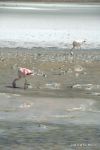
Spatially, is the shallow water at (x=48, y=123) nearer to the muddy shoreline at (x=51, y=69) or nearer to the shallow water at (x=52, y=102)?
the shallow water at (x=52, y=102)

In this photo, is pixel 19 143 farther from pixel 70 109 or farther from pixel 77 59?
pixel 77 59

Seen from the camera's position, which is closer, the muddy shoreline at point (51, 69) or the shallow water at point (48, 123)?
the shallow water at point (48, 123)

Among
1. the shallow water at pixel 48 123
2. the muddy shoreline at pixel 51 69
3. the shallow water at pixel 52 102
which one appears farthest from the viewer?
the muddy shoreline at pixel 51 69

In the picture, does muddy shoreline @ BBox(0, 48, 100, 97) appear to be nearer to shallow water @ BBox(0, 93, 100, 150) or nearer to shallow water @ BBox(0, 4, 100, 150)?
shallow water @ BBox(0, 4, 100, 150)

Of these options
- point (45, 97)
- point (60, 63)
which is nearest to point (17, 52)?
point (60, 63)

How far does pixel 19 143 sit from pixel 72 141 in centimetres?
72

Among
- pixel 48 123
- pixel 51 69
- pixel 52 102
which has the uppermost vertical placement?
pixel 48 123

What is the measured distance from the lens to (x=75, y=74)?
1620cm

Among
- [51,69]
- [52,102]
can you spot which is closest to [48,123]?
[52,102]

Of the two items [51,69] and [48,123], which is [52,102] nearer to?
[48,123]

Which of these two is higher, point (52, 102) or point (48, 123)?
point (48, 123)

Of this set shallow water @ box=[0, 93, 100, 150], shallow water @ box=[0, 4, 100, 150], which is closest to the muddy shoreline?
shallow water @ box=[0, 4, 100, 150]

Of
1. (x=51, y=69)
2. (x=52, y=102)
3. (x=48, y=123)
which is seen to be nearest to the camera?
(x=48, y=123)

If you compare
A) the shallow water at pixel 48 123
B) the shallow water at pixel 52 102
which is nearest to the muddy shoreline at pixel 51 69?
the shallow water at pixel 52 102
